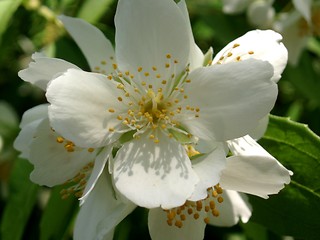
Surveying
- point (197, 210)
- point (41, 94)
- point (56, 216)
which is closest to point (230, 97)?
point (197, 210)

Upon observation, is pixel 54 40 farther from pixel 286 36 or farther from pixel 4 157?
pixel 286 36

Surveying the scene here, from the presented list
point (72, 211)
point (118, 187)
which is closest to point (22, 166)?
point (72, 211)

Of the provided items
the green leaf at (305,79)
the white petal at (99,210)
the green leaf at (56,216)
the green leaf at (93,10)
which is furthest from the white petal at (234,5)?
the white petal at (99,210)

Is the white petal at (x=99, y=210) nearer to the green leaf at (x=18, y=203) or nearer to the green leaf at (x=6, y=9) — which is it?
the green leaf at (x=18, y=203)

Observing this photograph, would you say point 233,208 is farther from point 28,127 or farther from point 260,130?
point 28,127

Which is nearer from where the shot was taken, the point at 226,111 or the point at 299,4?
the point at 226,111

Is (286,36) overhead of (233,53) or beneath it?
beneath

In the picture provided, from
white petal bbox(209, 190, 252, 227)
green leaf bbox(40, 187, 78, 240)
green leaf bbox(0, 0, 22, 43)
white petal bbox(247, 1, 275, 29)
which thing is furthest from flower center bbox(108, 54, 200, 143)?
white petal bbox(247, 1, 275, 29)
